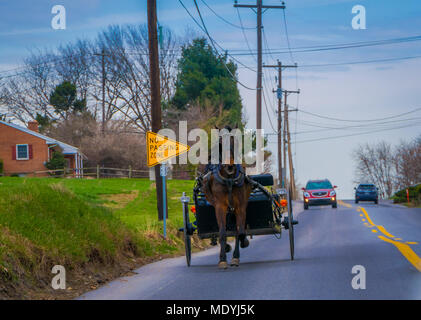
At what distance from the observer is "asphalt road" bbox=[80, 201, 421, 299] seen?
9445 mm

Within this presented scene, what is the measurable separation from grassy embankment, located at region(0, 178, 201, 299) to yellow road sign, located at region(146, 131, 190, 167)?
1.86 metres

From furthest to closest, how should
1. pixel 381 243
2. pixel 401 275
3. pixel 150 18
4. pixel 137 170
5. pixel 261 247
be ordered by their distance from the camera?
pixel 137 170
pixel 150 18
pixel 261 247
pixel 381 243
pixel 401 275

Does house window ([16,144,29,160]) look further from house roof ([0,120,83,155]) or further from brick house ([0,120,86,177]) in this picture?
house roof ([0,120,83,155])

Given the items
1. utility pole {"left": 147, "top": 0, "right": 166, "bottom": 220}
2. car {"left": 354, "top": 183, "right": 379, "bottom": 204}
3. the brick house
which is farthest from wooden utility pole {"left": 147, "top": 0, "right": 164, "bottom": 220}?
the brick house

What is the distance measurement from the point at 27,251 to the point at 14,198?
276 cm

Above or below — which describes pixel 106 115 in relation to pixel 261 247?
above

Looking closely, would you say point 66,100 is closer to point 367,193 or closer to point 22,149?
point 22,149

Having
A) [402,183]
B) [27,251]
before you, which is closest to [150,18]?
[27,251]

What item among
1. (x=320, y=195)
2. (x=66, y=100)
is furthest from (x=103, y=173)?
(x=320, y=195)

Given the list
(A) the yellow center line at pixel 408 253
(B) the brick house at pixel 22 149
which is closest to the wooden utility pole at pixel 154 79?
(A) the yellow center line at pixel 408 253

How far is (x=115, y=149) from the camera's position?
64312mm

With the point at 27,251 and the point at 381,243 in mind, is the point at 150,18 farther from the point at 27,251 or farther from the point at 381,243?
the point at 27,251
